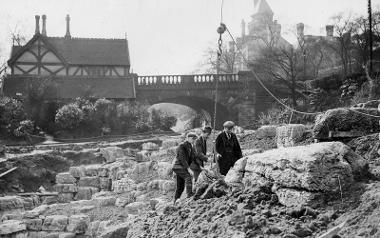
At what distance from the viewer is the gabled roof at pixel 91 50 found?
40562mm

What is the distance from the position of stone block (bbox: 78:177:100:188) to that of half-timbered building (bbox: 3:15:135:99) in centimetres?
1646

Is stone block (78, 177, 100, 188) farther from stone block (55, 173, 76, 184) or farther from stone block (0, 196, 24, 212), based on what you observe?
stone block (0, 196, 24, 212)

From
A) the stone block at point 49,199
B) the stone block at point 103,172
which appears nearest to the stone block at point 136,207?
the stone block at point 49,199

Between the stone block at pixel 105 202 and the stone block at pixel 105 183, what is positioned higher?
the stone block at pixel 105 202

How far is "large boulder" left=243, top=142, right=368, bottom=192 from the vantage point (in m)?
5.97

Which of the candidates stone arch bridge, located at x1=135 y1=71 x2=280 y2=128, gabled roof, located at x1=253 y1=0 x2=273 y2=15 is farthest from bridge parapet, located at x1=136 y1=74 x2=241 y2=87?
gabled roof, located at x1=253 y1=0 x2=273 y2=15

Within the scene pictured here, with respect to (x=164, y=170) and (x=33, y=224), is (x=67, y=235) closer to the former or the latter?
(x=33, y=224)

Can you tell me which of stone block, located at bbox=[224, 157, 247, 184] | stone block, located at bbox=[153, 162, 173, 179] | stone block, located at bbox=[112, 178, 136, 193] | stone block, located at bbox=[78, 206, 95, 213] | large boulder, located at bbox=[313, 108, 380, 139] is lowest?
stone block, located at bbox=[78, 206, 95, 213]

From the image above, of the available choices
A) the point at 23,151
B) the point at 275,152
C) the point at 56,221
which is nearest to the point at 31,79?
the point at 23,151

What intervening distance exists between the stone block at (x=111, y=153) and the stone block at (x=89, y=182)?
11.8 ft

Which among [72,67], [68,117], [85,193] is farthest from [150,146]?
[72,67]

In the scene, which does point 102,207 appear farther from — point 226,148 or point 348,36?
point 348,36

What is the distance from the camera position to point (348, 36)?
35.8m

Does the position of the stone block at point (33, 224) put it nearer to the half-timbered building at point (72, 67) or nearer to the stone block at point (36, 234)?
the stone block at point (36, 234)
